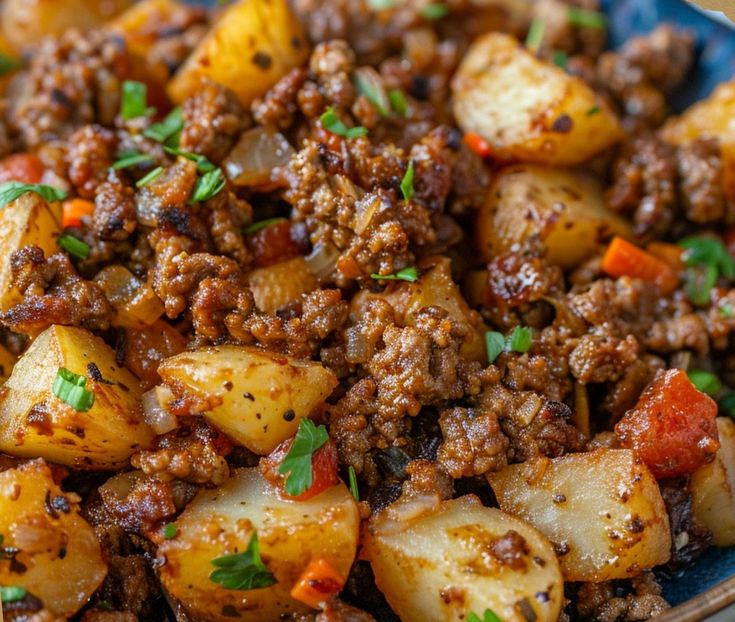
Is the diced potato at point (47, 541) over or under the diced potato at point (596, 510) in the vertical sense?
over

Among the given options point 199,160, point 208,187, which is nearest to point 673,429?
point 208,187

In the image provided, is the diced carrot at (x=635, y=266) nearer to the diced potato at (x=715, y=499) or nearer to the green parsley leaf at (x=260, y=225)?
the diced potato at (x=715, y=499)

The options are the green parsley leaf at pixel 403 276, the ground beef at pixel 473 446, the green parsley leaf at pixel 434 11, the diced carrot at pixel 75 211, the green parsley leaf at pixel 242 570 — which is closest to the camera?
the green parsley leaf at pixel 242 570

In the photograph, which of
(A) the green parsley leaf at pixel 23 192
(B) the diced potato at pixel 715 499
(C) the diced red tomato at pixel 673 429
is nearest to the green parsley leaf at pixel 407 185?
Answer: (C) the diced red tomato at pixel 673 429

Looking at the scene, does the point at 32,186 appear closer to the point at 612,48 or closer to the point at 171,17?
the point at 171,17

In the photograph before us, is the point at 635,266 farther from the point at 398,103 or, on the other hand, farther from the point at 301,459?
the point at 301,459

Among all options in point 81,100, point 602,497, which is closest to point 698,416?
point 602,497

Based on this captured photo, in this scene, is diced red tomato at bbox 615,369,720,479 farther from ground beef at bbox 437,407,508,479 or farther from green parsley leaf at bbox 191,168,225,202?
green parsley leaf at bbox 191,168,225,202
